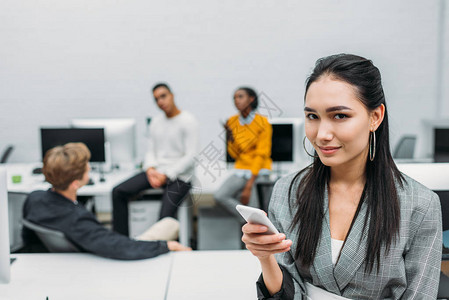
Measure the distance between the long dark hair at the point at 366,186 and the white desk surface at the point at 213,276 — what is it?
1.26 feet

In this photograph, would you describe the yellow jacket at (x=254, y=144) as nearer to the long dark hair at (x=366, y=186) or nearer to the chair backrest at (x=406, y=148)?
the chair backrest at (x=406, y=148)

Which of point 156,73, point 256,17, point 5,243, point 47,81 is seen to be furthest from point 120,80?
point 5,243

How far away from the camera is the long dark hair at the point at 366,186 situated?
107cm

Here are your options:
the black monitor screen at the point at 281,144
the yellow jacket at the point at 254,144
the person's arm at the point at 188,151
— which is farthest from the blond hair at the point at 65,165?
the black monitor screen at the point at 281,144

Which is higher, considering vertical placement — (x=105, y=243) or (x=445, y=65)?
(x=445, y=65)

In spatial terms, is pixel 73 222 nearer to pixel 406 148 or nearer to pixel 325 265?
pixel 325 265

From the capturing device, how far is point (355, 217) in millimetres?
1137

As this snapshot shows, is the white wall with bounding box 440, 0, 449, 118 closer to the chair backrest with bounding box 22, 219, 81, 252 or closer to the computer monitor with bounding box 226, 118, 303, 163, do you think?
the computer monitor with bounding box 226, 118, 303, 163

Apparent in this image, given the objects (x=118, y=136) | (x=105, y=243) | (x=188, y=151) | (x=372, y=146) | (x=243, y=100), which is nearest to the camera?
(x=372, y=146)

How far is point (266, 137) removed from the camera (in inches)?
123

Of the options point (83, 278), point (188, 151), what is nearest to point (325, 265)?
point (83, 278)

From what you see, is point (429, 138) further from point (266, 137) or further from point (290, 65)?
point (290, 65)

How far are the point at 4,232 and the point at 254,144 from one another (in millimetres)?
2034

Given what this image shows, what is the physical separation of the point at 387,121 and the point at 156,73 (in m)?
3.97
